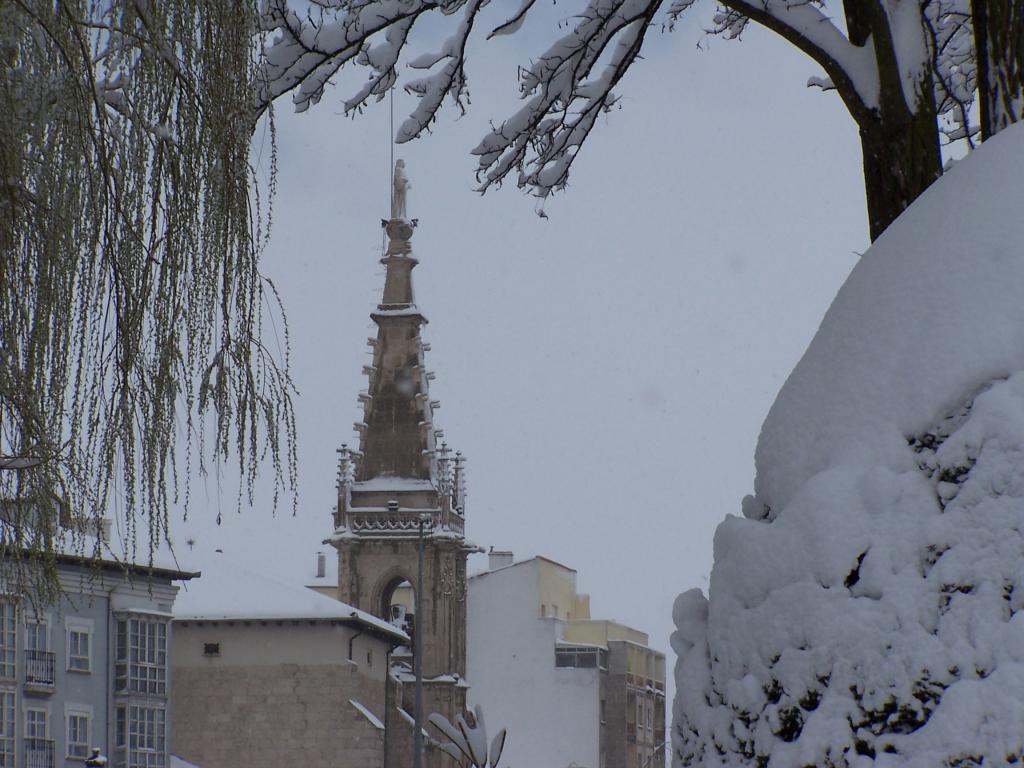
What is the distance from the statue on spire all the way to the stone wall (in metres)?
20.5

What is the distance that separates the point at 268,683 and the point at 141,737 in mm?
9663

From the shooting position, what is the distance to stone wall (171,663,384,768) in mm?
54656

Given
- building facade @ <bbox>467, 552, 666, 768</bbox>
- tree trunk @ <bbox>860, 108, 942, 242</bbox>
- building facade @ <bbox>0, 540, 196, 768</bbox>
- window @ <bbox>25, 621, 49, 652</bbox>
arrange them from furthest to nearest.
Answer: building facade @ <bbox>467, 552, 666, 768</bbox> → window @ <bbox>25, 621, 49, 652</bbox> → building facade @ <bbox>0, 540, 196, 768</bbox> → tree trunk @ <bbox>860, 108, 942, 242</bbox>

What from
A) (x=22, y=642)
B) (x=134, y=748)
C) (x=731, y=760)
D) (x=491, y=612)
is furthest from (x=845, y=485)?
(x=491, y=612)

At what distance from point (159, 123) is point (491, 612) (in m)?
75.1

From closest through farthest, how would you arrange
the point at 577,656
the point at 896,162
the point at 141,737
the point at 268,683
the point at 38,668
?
the point at 896,162, the point at 38,668, the point at 141,737, the point at 268,683, the point at 577,656

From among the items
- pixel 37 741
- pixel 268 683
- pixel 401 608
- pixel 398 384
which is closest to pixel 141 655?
pixel 37 741

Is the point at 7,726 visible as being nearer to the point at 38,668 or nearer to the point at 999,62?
the point at 38,668

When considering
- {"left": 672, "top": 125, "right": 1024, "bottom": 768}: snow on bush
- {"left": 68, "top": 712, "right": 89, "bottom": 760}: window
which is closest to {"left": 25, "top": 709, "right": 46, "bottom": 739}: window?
{"left": 68, "top": 712, "right": 89, "bottom": 760}: window

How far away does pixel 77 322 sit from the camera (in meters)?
5.82

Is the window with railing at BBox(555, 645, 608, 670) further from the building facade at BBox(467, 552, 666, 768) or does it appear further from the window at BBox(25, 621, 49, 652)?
the window at BBox(25, 621, 49, 652)

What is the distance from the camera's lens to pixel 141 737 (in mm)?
45531

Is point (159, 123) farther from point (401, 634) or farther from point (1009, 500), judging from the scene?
point (401, 634)

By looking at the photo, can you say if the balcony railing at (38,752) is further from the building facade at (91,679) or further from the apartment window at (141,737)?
the apartment window at (141,737)
